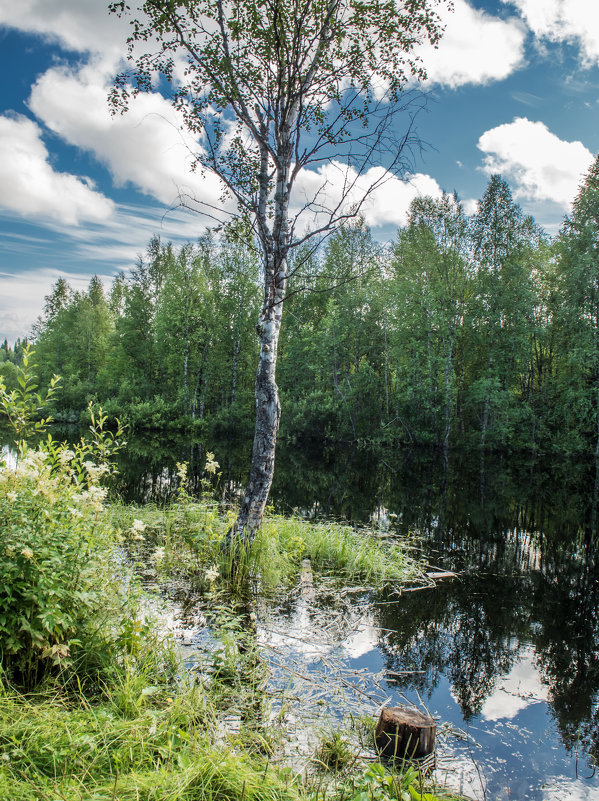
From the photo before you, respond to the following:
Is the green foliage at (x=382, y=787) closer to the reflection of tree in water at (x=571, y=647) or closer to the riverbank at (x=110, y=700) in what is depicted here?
the riverbank at (x=110, y=700)

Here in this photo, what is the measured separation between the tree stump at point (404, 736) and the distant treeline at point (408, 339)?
22.3m

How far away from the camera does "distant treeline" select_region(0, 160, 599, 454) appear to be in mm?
29500

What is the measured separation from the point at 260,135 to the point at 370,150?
171 centimetres

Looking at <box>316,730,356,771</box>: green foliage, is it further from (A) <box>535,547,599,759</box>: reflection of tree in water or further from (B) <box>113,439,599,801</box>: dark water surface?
(A) <box>535,547,599,759</box>: reflection of tree in water

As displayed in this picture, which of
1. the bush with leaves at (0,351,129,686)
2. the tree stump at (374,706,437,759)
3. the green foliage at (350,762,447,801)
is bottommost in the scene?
the tree stump at (374,706,437,759)

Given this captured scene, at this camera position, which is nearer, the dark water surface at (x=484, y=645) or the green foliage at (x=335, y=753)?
the green foliage at (x=335, y=753)

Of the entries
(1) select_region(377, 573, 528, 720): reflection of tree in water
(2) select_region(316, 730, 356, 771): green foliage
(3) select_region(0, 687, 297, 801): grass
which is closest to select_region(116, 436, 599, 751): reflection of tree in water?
(1) select_region(377, 573, 528, 720): reflection of tree in water

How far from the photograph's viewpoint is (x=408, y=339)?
32656mm

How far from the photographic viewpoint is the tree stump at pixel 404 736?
3666mm

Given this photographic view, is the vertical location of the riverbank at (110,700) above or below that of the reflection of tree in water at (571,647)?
above

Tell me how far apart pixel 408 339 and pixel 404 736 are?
99.9 ft

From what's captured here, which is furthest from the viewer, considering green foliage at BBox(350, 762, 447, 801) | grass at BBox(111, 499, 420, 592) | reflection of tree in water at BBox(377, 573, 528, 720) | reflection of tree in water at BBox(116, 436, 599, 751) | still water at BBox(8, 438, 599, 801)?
grass at BBox(111, 499, 420, 592)

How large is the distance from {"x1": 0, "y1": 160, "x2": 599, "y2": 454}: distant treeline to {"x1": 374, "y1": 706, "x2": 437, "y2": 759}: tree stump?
73.2 ft

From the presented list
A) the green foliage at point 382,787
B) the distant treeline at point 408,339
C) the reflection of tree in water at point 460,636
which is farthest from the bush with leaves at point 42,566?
the distant treeline at point 408,339
